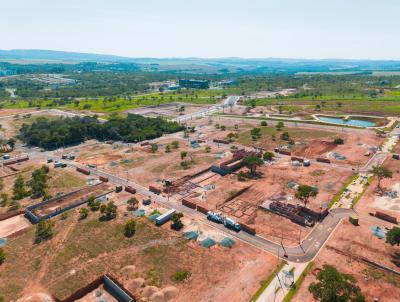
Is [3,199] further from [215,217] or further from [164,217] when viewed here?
[215,217]

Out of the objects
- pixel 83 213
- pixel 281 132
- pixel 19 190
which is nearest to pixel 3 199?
pixel 19 190

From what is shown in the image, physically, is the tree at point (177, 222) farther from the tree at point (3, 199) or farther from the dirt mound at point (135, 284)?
the tree at point (3, 199)

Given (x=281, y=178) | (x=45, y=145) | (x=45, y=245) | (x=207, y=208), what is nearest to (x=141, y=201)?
(x=207, y=208)

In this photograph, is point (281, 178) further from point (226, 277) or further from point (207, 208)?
point (226, 277)

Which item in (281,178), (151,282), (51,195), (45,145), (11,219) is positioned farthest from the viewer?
(45,145)

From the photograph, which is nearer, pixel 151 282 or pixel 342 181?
pixel 151 282

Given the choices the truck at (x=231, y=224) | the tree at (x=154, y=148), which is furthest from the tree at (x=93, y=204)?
the tree at (x=154, y=148)
